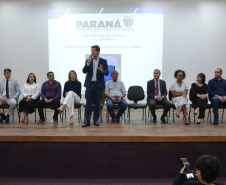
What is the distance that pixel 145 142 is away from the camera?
349 cm

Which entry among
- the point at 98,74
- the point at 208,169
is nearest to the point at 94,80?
the point at 98,74

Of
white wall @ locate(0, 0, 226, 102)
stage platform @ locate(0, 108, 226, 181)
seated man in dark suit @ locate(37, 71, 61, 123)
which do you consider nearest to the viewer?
stage platform @ locate(0, 108, 226, 181)

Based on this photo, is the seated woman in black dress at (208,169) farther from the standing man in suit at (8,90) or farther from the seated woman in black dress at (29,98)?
the standing man in suit at (8,90)

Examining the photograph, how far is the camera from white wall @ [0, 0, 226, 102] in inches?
288

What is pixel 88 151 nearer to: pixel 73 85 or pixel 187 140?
pixel 187 140

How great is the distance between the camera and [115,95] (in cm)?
521

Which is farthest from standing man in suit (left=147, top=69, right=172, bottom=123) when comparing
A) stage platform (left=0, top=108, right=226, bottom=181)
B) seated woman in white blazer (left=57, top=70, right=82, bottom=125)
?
stage platform (left=0, top=108, right=226, bottom=181)

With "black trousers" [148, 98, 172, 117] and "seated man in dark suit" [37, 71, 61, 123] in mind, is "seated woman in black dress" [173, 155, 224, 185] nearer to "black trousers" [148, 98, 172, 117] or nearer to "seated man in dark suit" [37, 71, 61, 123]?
"black trousers" [148, 98, 172, 117]

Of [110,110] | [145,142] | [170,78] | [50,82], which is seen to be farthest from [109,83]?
[170,78]

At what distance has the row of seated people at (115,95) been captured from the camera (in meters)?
4.86

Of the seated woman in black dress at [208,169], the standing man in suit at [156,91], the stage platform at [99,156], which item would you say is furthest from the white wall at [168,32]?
the seated woman in black dress at [208,169]

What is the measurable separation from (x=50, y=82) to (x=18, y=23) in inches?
124

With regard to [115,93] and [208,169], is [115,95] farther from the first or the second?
[208,169]

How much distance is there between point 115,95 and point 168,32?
3.07 m
